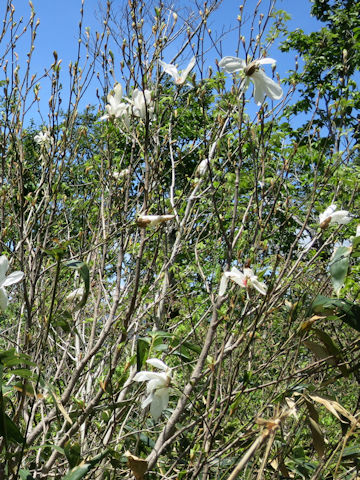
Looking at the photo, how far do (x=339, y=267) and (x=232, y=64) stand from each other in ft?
2.03

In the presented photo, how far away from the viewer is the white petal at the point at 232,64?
1372mm

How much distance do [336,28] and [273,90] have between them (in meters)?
8.76

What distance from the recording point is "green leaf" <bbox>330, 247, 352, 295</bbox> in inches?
48.2

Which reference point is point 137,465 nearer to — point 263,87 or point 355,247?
point 355,247

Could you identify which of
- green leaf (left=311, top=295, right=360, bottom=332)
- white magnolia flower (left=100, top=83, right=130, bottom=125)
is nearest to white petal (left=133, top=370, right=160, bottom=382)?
green leaf (left=311, top=295, right=360, bottom=332)

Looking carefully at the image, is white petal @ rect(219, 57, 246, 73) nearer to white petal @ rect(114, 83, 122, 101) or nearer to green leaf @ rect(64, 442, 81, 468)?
white petal @ rect(114, 83, 122, 101)

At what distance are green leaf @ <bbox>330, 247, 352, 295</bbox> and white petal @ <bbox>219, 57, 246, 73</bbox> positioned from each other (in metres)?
0.57

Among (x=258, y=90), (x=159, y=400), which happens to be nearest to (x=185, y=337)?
(x=159, y=400)

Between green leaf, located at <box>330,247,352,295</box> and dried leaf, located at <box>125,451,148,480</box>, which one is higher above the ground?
green leaf, located at <box>330,247,352,295</box>

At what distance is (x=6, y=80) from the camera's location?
2.43 meters

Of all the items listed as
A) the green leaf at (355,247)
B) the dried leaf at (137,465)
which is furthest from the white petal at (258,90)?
the dried leaf at (137,465)

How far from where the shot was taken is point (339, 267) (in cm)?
125

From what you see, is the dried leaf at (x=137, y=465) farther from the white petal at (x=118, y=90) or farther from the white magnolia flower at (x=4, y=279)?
the white petal at (x=118, y=90)

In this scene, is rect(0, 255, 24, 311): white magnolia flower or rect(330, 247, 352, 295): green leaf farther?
rect(330, 247, 352, 295): green leaf
